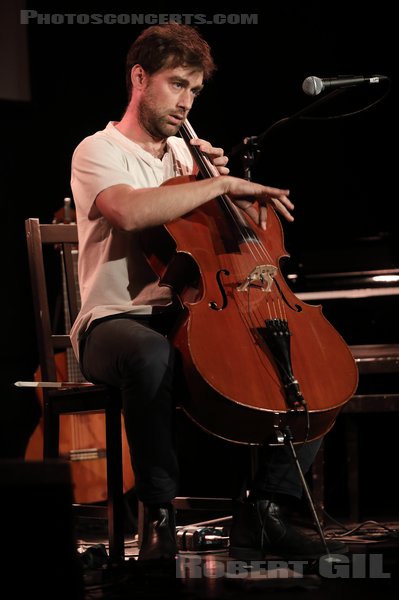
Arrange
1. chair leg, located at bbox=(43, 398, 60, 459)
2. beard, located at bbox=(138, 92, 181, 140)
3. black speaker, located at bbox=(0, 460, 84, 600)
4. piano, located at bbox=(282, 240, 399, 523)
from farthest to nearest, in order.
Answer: piano, located at bbox=(282, 240, 399, 523), chair leg, located at bbox=(43, 398, 60, 459), beard, located at bbox=(138, 92, 181, 140), black speaker, located at bbox=(0, 460, 84, 600)

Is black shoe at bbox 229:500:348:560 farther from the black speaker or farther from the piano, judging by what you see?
the piano

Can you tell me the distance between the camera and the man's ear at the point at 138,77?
273 cm

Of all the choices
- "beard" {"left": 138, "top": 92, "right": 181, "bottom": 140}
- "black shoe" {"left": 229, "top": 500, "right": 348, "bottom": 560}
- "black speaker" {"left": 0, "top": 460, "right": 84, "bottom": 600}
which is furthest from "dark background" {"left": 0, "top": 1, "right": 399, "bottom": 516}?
"black speaker" {"left": 0, "top": 460, "right": 84, "bottom": 600}

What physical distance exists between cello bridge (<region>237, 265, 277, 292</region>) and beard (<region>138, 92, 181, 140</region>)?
2.01 feet

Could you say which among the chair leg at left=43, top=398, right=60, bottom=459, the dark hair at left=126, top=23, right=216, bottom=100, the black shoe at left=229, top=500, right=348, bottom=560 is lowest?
the black shoe at left=229, top=500, right=348, bottom=560

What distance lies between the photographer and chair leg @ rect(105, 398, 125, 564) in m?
2.42

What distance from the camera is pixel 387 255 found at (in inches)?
160

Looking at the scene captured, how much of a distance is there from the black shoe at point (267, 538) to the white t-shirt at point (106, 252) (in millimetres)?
629

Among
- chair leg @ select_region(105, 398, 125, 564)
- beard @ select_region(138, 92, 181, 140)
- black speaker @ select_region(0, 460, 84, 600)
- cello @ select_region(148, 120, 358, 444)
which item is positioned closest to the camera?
black speaker @ select_region(0, 460, 84, 600)

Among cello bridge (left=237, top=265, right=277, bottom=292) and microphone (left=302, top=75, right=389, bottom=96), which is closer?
cello bridge (left=237, top=265, right=277, bottom=292)

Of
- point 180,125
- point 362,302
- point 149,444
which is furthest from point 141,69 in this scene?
point 362,302

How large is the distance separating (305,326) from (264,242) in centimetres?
29

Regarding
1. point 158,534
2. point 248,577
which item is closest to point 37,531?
point 248,577

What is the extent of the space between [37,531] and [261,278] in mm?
1185
